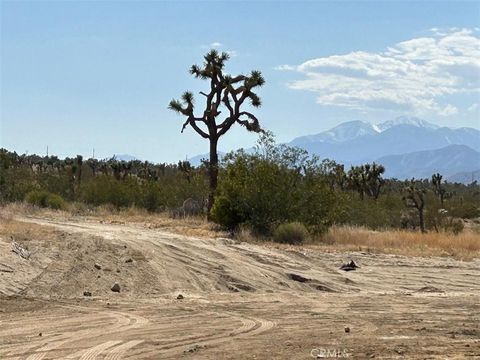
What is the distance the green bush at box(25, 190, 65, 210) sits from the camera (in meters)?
33.2

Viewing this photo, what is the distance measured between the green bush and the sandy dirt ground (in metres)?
15.1

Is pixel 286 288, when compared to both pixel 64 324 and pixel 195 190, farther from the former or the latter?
pixel 195 190

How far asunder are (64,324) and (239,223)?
49.1ft

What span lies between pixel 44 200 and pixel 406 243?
18580 mm

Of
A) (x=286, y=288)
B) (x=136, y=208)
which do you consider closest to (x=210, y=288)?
(x=286, y=288)

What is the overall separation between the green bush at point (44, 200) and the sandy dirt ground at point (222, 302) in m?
15.1

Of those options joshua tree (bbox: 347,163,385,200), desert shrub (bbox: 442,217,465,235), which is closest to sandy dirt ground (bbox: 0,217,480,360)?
desert shrub (bbox: 442,217,465,235)

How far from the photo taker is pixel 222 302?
42.1ft

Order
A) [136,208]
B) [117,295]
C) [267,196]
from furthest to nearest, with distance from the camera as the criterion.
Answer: [136,208]
[267,196]
[117,295]

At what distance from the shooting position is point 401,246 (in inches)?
894

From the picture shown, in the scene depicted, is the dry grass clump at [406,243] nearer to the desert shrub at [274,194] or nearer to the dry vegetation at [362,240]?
the dry vegetation at [362,240]

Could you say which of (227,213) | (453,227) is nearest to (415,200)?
(453,227)

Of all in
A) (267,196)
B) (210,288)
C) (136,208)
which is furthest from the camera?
(136,208)

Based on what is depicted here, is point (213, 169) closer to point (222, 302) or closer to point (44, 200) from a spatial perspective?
point (44, 200)
